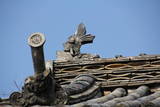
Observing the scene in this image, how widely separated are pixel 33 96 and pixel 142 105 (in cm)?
159

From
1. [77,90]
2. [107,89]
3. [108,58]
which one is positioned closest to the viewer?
[77,90]

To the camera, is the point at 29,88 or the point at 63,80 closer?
the point at 29,88

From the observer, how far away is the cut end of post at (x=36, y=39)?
36.7ft

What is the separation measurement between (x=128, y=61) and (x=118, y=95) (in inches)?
88.4

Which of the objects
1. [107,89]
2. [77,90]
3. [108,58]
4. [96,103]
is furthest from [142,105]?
[108,58]

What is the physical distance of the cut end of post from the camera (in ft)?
36.7

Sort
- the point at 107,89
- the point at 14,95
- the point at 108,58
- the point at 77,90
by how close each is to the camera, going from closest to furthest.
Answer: the point at 14,95 → the point at 77,90 → the point at 107,89 → the point at 108,58

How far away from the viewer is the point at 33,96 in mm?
11250

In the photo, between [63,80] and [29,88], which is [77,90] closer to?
[29,88]

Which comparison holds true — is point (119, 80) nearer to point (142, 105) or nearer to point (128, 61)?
point (128, 61)

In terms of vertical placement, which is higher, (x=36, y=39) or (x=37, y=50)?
(x=36, y=39)

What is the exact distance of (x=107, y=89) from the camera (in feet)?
48.5

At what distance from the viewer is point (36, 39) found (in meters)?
11.3

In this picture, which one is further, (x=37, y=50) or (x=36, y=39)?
(x=36, y=39)
